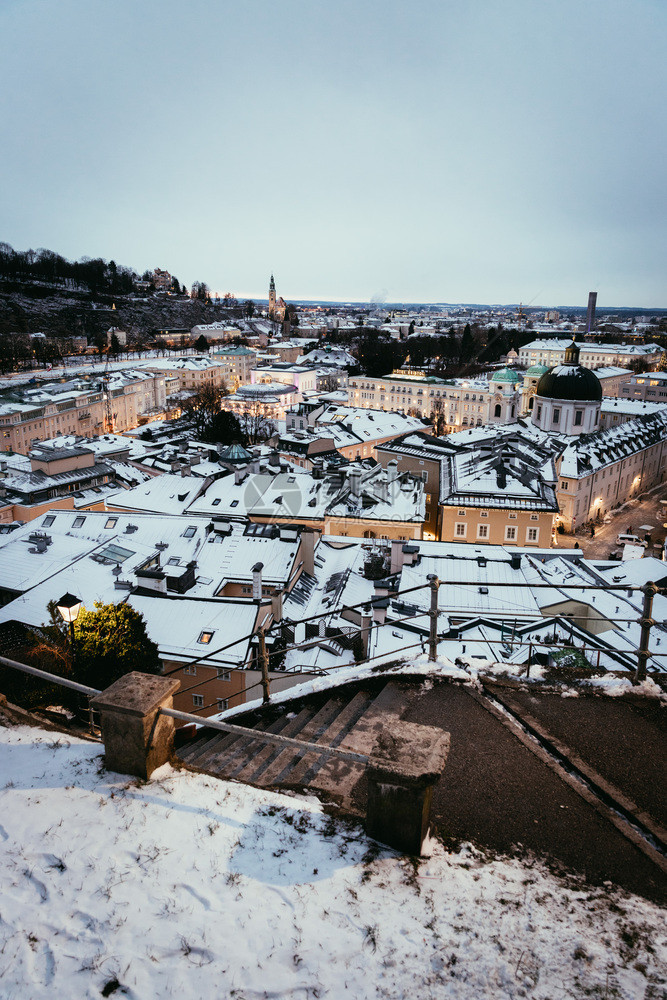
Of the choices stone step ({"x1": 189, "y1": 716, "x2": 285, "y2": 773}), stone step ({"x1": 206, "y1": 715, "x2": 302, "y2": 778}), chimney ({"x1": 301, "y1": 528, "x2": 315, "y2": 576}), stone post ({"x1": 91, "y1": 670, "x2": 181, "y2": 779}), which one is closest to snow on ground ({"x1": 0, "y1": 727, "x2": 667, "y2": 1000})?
stone post ({"x1": 91, "y1": 670, "x2": 181, "y2": 779})

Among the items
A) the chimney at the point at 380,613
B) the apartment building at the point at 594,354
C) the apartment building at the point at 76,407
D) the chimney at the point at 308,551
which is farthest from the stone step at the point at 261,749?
the apartment building at the point at 594,354

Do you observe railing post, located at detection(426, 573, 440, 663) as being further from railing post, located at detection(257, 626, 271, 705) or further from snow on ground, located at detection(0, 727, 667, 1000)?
snow on ground, located at detection(0, 727, 667, 1000)

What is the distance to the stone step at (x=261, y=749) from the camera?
6.42 meters

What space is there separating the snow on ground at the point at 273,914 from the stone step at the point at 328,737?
1.14 m

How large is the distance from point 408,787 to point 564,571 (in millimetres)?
18515

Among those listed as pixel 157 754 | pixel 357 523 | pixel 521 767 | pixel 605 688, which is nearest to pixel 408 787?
pixel 521 767

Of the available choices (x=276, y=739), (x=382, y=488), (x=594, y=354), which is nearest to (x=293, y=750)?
(x=276, y=739)

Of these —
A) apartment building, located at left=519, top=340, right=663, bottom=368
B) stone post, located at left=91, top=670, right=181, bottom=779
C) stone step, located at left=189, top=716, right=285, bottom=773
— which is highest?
apartment building, located at left=519, top=340, right=663, bottom=368

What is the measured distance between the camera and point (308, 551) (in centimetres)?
2198

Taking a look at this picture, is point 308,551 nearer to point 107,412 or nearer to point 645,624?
point 645,624

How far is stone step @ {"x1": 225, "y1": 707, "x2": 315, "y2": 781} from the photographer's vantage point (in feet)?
21.1

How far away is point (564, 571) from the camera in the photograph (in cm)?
2119

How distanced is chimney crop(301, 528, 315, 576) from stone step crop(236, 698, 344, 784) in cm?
1475

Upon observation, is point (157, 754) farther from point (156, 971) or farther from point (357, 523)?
point (357, 523)
